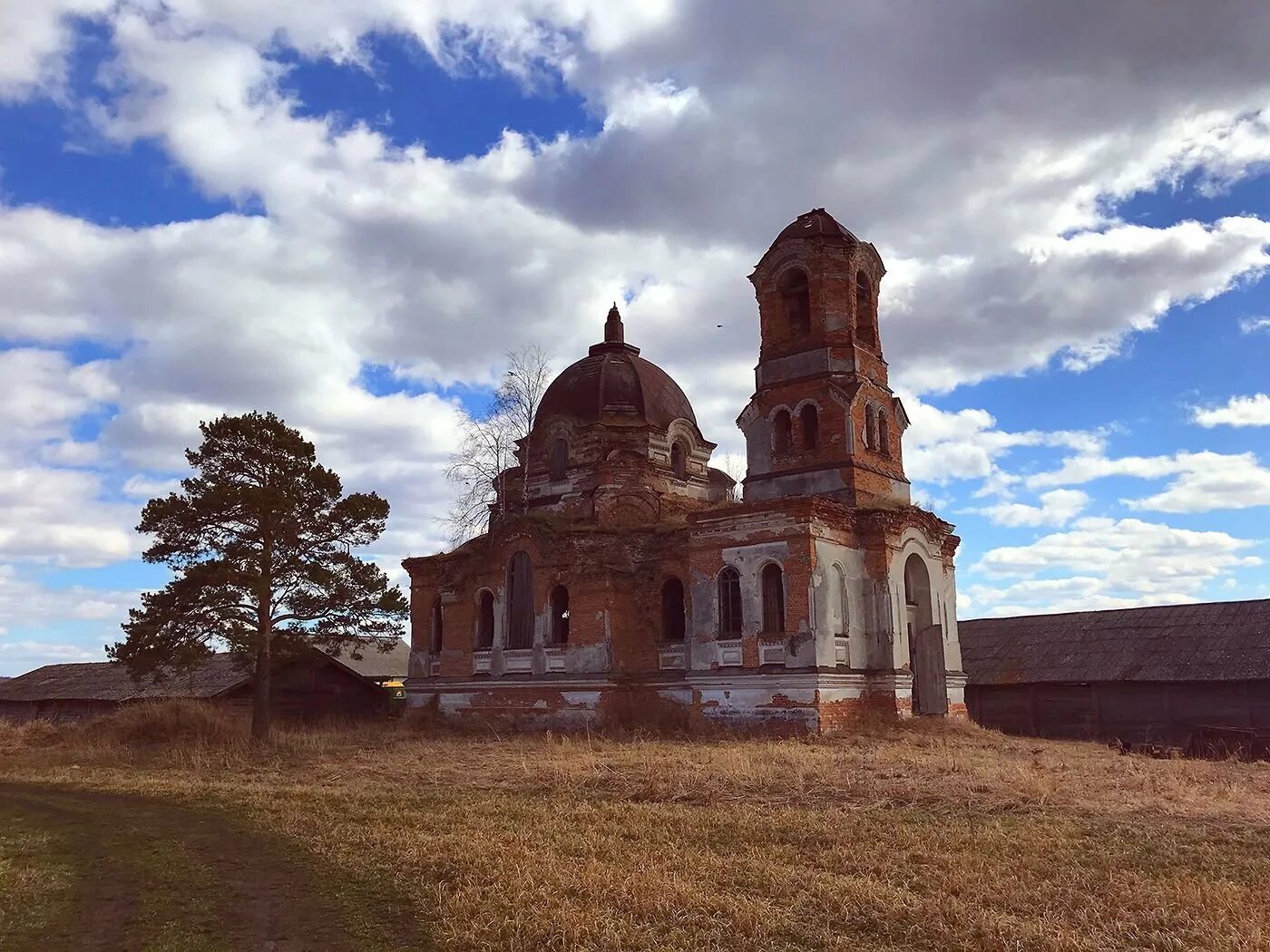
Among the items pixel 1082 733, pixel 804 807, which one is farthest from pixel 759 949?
pixel 1082 733

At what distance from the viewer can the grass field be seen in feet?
23.0

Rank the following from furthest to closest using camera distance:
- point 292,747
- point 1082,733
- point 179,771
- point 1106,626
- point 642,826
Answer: point 1106,626
point 1082,733
point 292,747
point 179,771
point 642,826

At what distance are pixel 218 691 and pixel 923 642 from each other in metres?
20.2

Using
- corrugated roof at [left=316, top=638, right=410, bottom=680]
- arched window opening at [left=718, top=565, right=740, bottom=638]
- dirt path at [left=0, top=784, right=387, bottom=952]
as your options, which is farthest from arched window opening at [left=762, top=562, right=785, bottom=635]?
corrugated roof at [left=316, top=638, right=410, bottom=680]

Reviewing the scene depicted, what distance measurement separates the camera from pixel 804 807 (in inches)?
457

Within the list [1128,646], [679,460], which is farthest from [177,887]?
[1128,646]

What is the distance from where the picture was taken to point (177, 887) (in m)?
8.86

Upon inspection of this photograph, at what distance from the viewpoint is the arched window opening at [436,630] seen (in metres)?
29.6

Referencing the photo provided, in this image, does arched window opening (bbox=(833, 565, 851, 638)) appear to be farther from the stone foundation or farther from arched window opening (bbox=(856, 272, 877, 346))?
arched window opening (bbox=(856, 272, 877, 346))

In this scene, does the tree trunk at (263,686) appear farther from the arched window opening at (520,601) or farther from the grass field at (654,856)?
the arched window opening at (520,601)

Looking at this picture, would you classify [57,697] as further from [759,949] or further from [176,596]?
[759,949]

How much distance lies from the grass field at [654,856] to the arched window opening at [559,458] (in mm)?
14223

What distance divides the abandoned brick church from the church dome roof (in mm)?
87

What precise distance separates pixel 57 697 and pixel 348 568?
54.7 ft
